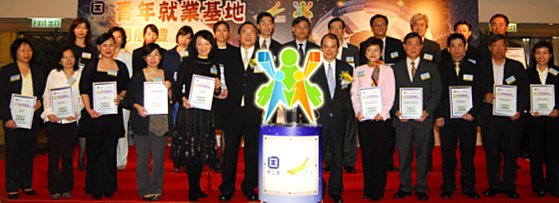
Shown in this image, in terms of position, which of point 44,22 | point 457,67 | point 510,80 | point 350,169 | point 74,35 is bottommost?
point 350,169

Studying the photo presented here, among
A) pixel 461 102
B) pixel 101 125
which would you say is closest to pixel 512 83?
pixel 461 102

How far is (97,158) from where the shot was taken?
162 inches

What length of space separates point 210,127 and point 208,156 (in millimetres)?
271

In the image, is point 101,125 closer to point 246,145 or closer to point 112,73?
point 112,73

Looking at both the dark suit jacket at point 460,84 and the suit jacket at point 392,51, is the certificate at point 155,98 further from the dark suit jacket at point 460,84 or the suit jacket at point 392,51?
the dark suit jacket at point 460,84

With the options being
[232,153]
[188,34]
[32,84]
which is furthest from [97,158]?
[188,34]

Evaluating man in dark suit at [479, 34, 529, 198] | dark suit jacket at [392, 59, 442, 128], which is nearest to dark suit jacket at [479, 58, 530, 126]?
man in dark suit at [479, 34, 529, 198]

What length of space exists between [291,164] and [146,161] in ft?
5.60

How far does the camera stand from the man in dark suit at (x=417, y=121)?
417cm

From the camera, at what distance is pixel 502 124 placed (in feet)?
14.2

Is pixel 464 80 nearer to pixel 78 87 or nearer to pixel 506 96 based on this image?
pixel 506 96

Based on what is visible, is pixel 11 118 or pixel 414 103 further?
pixel 11 118

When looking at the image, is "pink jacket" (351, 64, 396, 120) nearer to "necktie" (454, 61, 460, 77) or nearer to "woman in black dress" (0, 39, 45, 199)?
"necktie" (454, 61, 460, 77)

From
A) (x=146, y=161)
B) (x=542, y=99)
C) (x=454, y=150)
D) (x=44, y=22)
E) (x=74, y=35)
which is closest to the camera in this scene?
(x=146, y=161)
